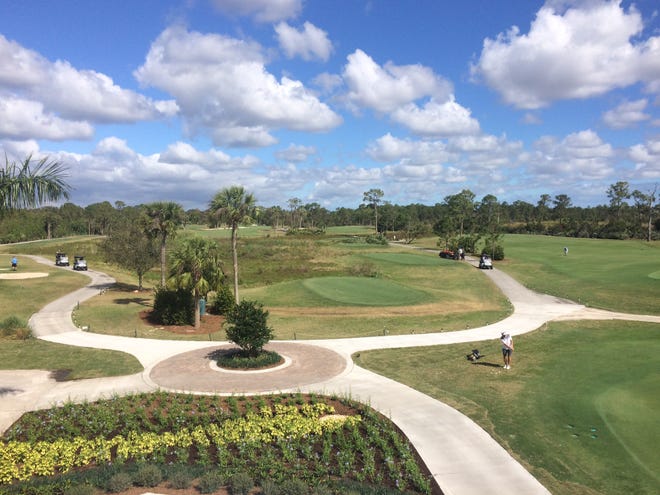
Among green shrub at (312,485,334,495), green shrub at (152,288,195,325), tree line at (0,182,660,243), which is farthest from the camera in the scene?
tree line at (0,182,660,243)

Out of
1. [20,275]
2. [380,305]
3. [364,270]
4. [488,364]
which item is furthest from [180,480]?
[20,275]

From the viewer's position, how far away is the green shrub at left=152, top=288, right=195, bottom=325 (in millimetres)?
27703

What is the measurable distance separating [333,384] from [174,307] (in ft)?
50.0

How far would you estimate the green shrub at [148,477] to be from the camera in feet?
31.7

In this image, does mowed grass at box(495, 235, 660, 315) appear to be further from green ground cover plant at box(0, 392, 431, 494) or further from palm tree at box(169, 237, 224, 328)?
green ground cover plant at box(0, 392, 431, 494)

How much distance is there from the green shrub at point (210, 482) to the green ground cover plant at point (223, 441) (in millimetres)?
174

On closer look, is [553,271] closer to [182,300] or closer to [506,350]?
[506,350]

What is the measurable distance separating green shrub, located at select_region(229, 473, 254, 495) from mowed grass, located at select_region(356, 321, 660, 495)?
6555mm

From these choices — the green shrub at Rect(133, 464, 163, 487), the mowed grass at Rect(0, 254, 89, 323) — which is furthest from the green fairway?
the green shrub at Rect(133, 464, 163, 487)

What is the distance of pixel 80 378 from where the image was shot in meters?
17.4

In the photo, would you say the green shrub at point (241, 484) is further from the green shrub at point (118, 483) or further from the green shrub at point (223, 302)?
the green shrub at point (223, 302)

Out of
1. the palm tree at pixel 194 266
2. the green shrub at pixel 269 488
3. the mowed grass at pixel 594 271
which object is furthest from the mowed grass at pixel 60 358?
the mowed grass at pixel 594 271

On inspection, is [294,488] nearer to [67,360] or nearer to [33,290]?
[67,360]

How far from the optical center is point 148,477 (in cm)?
970
